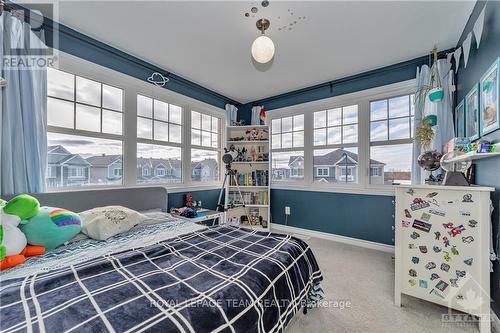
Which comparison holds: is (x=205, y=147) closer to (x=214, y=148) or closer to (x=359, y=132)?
(x=214, y=148)

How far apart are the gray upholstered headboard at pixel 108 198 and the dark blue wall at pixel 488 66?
10.8 ft

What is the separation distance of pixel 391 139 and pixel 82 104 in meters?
4.07

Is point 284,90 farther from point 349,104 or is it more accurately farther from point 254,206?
point 254,206

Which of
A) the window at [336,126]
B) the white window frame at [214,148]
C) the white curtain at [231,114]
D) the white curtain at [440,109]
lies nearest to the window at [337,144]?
the window at [336,126]

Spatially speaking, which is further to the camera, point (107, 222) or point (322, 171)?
point (322, 171)

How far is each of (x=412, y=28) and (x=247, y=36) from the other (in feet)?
5.67

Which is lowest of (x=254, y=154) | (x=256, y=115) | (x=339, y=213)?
(x=339, y=213)

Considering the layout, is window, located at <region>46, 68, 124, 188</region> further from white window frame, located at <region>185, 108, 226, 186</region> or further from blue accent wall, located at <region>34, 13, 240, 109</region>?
white window frame, located at <region>185, 108, 226, 186</region>

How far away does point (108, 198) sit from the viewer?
227cm

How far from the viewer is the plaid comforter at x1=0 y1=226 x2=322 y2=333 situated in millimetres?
738

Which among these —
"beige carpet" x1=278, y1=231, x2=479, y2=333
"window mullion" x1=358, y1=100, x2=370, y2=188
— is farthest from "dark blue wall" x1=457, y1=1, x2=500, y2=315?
"window mullion" x1=358, y1=100, x2=370, y2=188

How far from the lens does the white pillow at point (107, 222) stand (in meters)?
1.61

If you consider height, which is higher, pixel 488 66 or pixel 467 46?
pixel 467 46

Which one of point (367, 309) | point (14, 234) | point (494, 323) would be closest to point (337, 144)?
point (367, 309)
